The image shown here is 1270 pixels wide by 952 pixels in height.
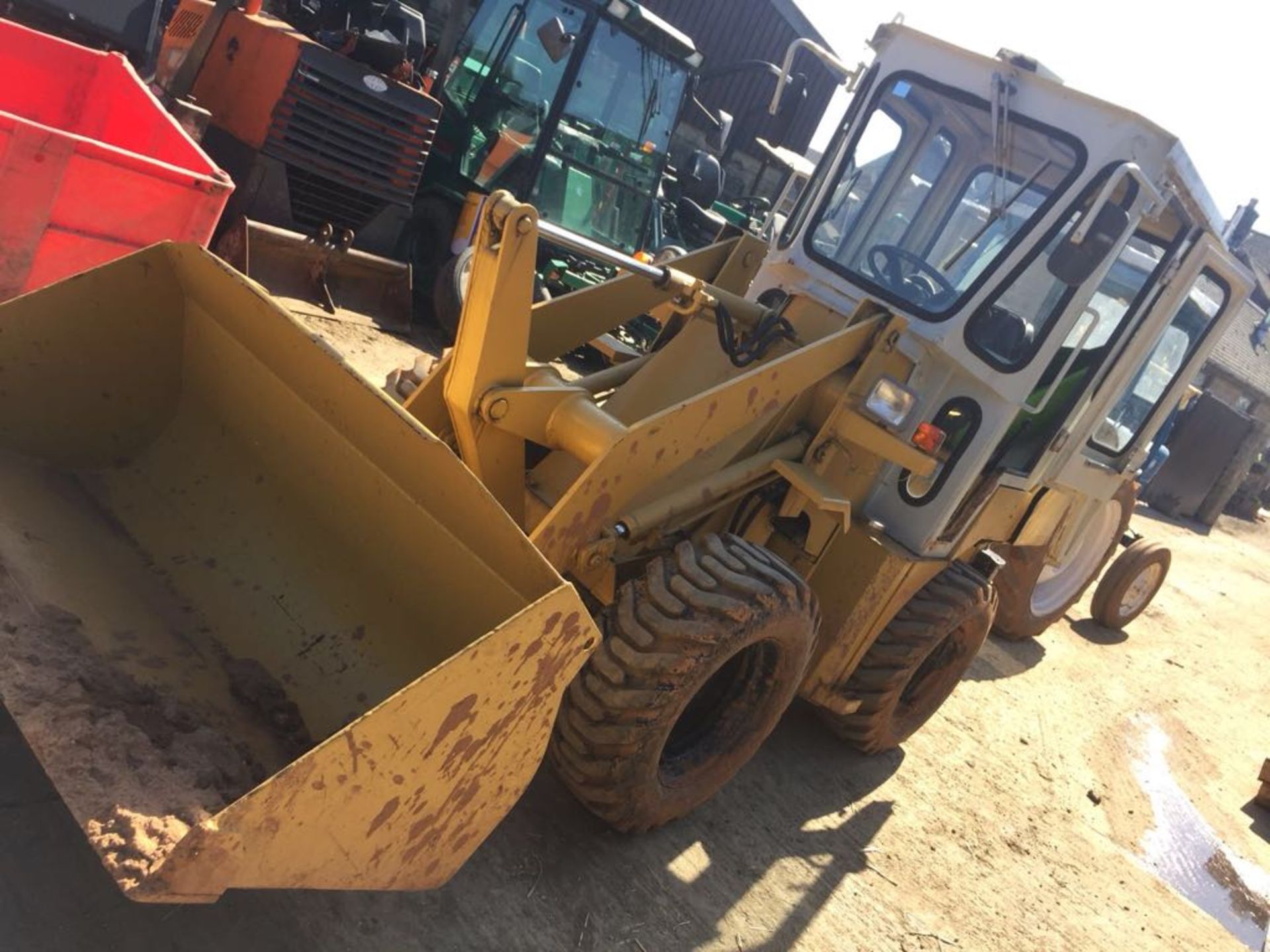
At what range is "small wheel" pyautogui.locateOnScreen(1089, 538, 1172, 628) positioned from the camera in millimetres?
8547

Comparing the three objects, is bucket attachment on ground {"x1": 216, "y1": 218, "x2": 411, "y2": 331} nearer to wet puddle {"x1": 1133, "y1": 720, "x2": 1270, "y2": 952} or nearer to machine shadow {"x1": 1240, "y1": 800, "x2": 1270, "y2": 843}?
wet puddle {"x1": 1133, "y1": 720, "x2": 1270, "y2": 952}

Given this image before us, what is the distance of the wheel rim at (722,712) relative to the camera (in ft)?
11.5

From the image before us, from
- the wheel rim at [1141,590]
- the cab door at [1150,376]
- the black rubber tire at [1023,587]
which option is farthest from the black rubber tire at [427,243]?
the wheel rim at [1141,590]

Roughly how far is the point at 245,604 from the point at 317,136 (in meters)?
5.19

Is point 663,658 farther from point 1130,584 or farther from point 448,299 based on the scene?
point 1130,584

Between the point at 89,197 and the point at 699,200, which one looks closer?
the point at 89,197

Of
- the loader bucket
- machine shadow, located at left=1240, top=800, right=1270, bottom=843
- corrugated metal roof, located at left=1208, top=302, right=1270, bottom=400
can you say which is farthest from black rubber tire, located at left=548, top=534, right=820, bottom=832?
corrugated metal roof, located at left=1208, top=302, right=1270, bottom=400

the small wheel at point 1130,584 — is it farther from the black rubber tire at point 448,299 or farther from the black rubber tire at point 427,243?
the black rubber tire at point 427,243

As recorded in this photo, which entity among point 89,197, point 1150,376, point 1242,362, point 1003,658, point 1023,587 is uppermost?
point 1242,362

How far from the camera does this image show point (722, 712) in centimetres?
367

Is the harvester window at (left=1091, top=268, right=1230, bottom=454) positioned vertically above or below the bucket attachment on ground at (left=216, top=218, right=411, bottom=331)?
above

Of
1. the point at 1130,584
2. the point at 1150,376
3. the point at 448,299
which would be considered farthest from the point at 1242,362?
the point at 448,299

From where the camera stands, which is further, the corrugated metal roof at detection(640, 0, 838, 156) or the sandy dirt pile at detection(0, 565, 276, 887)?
the corrugated metal roof at detection(640, 0, 838, 156)

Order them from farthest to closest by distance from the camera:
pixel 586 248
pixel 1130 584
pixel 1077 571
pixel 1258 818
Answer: pixel 1130 584, pixel 1077 571, pixel 1258 818, pixel 586 248
